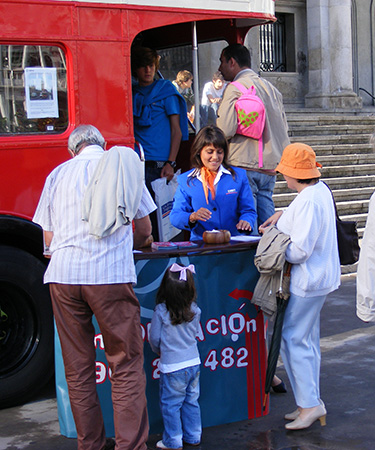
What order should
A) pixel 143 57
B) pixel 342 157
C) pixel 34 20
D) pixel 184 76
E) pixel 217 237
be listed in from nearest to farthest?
pixel 217 237, pixel 34 20, pixel 143 57, pixel 184 76, pixel 342 157

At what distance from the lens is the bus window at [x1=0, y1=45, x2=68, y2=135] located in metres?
5.41

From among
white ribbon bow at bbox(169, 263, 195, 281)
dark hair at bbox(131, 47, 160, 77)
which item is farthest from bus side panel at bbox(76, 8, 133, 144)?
white ribbon bow at bbox(169, 263, 195, 281)

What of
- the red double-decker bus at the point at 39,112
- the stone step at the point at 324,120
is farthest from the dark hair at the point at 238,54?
the stone step at the point at 324,120

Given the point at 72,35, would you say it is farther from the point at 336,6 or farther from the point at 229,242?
the point at 336,6

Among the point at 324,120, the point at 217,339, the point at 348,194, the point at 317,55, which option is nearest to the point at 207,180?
the point at 217,339

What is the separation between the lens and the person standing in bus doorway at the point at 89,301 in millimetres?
3977

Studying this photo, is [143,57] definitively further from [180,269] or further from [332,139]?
[332,139]

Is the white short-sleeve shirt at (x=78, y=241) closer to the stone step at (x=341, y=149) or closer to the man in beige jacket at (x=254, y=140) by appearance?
the man in beige jacket at (x=254, y=140)

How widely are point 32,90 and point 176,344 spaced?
7.55 ft

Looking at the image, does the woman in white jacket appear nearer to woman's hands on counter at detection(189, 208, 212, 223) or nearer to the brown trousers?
woman's hands on counter at detection(189, 208, 212, 223)

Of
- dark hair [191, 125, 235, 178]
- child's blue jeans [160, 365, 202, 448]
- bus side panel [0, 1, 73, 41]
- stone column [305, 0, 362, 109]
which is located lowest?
child's blue jeans [160, 365, 202, 448]

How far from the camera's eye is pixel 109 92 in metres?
5.75

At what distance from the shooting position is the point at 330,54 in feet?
61.1

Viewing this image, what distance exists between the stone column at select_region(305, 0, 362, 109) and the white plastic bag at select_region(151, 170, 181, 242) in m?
12.8
